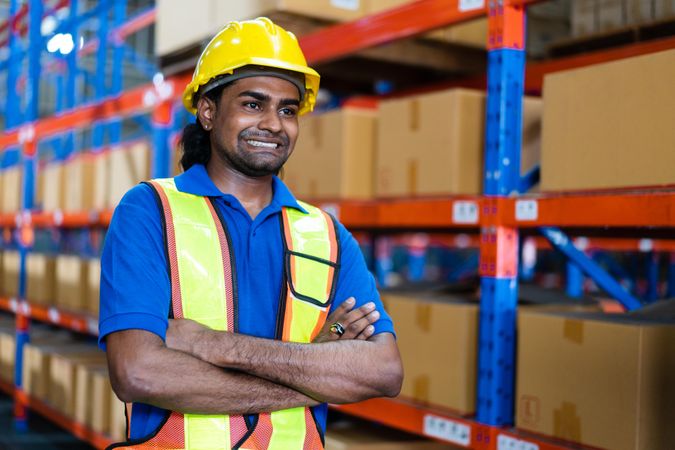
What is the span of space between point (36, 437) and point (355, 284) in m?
4.90

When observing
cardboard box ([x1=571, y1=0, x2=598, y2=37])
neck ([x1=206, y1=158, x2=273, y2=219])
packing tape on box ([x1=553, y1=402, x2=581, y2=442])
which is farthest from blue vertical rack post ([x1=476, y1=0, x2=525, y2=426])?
neck ([x1=206, y1=158, x2=273, y2=219])

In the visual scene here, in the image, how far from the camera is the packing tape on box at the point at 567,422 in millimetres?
2795

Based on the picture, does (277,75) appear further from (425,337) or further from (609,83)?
(425,337)

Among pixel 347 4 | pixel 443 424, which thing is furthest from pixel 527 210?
pixel 347 4

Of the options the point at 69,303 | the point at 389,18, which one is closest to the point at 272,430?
the point at 389,18

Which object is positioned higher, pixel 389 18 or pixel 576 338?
pixel 389 18

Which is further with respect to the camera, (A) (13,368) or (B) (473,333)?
(A) (13,368)

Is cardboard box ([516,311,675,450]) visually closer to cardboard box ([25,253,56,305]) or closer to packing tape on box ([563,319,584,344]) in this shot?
packing tape on box ([563,319,584,344])

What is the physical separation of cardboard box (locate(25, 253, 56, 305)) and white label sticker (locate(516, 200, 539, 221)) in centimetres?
470

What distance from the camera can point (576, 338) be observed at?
2.83 metres

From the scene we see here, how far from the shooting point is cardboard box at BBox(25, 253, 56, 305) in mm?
6672

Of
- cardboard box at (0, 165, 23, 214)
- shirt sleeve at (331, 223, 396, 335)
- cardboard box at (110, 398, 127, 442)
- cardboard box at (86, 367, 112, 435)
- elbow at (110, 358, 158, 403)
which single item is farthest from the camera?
cardboard box at (0, 165, 23, 214)

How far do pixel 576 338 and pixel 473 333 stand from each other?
0.49 meters

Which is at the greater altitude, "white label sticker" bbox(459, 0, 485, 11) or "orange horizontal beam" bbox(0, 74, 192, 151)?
"white label sticker" bbox(459, 0, 485, 11)
